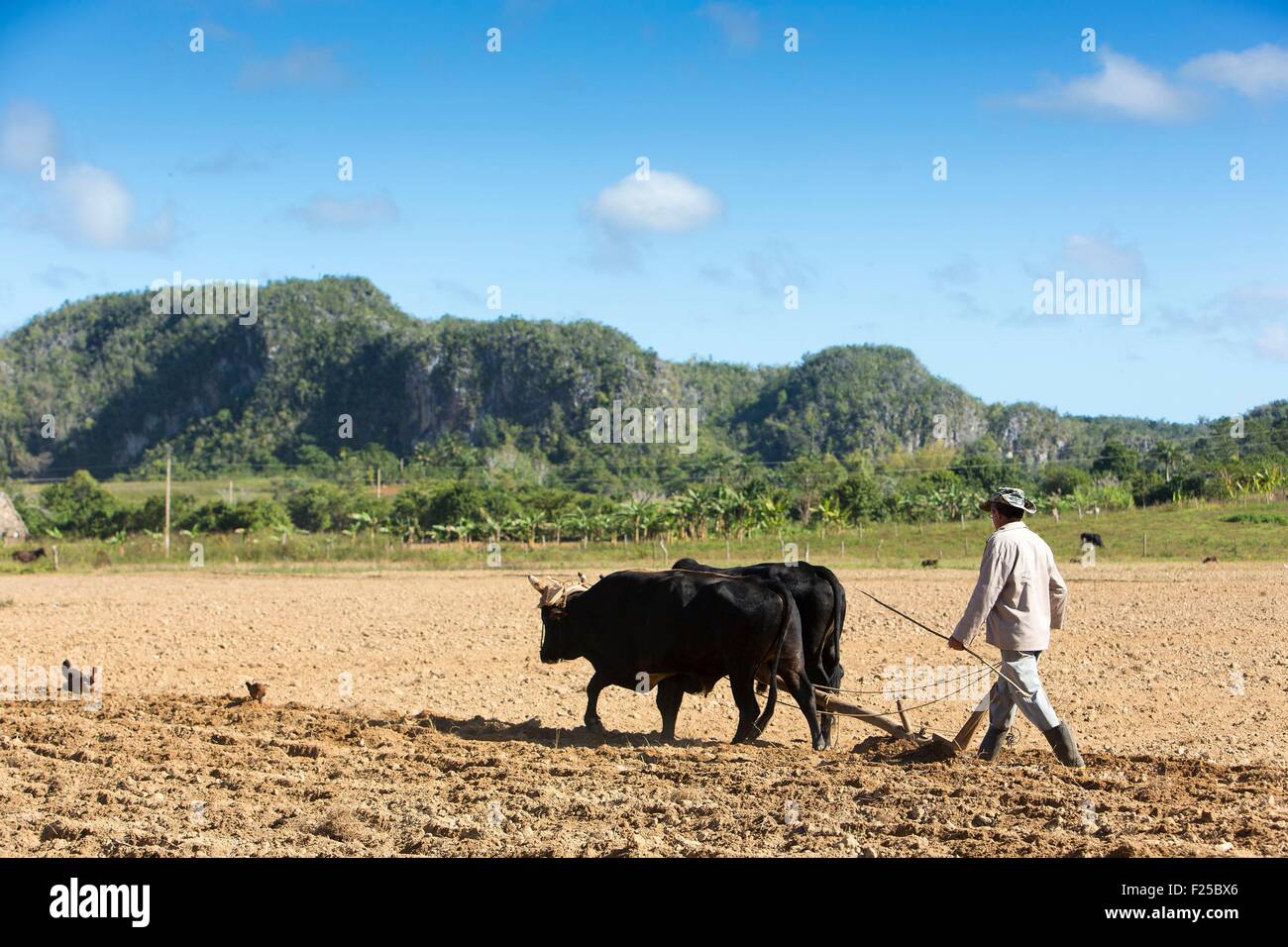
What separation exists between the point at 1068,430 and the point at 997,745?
414ft

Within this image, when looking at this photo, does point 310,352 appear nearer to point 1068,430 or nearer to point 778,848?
point 1068,430

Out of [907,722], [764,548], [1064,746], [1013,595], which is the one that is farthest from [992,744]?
[764,548]

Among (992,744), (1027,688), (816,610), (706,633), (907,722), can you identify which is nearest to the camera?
(1027,688)

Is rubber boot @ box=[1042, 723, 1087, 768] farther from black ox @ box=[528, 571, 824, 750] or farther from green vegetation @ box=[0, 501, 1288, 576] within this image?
green vegetation @ box=[0, 501, 1288, 576]

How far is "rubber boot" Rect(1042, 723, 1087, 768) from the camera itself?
7957 mm

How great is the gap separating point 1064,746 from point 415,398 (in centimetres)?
11451

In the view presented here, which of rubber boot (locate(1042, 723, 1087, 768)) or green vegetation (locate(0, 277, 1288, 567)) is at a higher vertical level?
green vegetation (locate(0, 277, 1288, 567))

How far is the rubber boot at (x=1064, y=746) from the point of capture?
7957mm

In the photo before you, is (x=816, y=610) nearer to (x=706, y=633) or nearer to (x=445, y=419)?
(x=706, y=633)

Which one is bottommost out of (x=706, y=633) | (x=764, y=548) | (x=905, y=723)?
(x=764, y=548)

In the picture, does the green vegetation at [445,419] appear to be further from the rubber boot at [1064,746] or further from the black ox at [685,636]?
the rubber boot at [1064,746]

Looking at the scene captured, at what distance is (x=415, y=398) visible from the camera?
11950 cm

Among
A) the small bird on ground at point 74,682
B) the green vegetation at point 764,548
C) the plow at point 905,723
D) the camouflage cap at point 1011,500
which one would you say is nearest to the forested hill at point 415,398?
the green vegetation at point 764,548

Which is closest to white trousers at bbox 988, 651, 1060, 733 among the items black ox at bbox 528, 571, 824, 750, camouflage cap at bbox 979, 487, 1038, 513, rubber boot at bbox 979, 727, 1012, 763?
rubber boot at bbox 979, 727, 1012, 763
